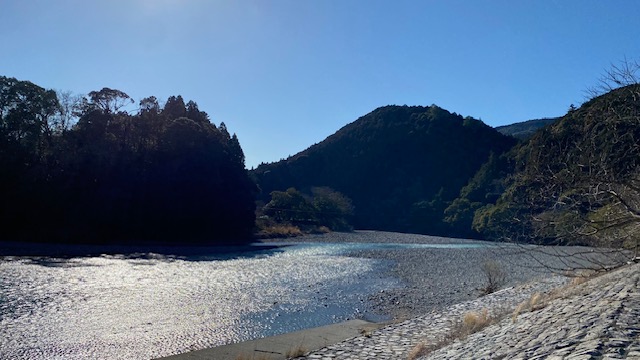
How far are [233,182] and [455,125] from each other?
92210mm

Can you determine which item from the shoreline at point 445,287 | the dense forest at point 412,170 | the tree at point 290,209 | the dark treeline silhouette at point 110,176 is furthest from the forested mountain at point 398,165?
the shoreline at point 445,287

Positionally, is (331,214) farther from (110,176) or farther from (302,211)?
(110,176)

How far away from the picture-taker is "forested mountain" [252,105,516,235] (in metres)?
115

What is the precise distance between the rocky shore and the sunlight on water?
3993 mm

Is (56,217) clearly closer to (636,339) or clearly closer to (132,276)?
(132,276)

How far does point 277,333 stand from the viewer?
14.9m

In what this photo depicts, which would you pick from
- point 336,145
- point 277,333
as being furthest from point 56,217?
point 336,145

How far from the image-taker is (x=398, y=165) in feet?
448

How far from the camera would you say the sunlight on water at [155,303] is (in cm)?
1305

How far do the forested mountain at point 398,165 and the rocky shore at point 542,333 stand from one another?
9358 cm

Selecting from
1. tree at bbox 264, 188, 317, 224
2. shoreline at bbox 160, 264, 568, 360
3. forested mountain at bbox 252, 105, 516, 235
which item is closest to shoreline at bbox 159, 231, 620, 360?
shoreline at bbox 160, 264, 568, 360

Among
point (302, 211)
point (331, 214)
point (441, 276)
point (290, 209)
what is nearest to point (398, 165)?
point (331, 214)

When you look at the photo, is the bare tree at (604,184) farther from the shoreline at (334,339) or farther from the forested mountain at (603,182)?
the shoreline at (334,339)

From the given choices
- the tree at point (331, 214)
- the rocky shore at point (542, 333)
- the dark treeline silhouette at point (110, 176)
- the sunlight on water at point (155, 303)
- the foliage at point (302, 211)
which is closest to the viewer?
the rocky shore at point (542, 333)
